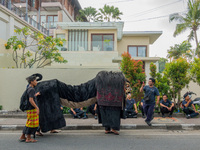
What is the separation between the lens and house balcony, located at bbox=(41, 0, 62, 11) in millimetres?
28667

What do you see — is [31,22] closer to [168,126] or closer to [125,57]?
[125,57]

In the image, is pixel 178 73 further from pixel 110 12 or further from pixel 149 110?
pixel 110 12

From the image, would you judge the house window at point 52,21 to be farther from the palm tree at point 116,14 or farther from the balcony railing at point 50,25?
the palm tree at point 116,14

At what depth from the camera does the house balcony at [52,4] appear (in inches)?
1129

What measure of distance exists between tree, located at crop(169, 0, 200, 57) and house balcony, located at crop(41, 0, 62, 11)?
13.9 meters

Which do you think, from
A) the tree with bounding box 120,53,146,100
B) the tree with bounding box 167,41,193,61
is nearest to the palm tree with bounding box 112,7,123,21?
the tree with bounding box 167,41,193,61

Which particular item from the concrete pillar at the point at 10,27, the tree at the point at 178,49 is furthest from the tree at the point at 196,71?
the tree at the point at 178,49

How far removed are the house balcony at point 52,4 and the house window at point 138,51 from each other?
11776 mm

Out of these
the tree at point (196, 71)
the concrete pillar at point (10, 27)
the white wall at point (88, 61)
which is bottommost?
the tree at point (196, 71)

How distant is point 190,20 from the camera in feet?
81.1

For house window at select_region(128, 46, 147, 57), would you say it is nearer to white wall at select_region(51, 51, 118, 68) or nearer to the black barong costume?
white wall at select_region(51, 51, 118, 68)

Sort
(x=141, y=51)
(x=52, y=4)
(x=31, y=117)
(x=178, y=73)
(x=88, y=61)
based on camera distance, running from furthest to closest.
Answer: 1. (x=52, y=4)
2. (x=141, y=51)
3. (x=88, y=61)
4. (x=178, y=73)
5. (x=31, y=117)

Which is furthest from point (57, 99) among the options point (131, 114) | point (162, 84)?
point (162, 84)

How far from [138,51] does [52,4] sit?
538 inches
